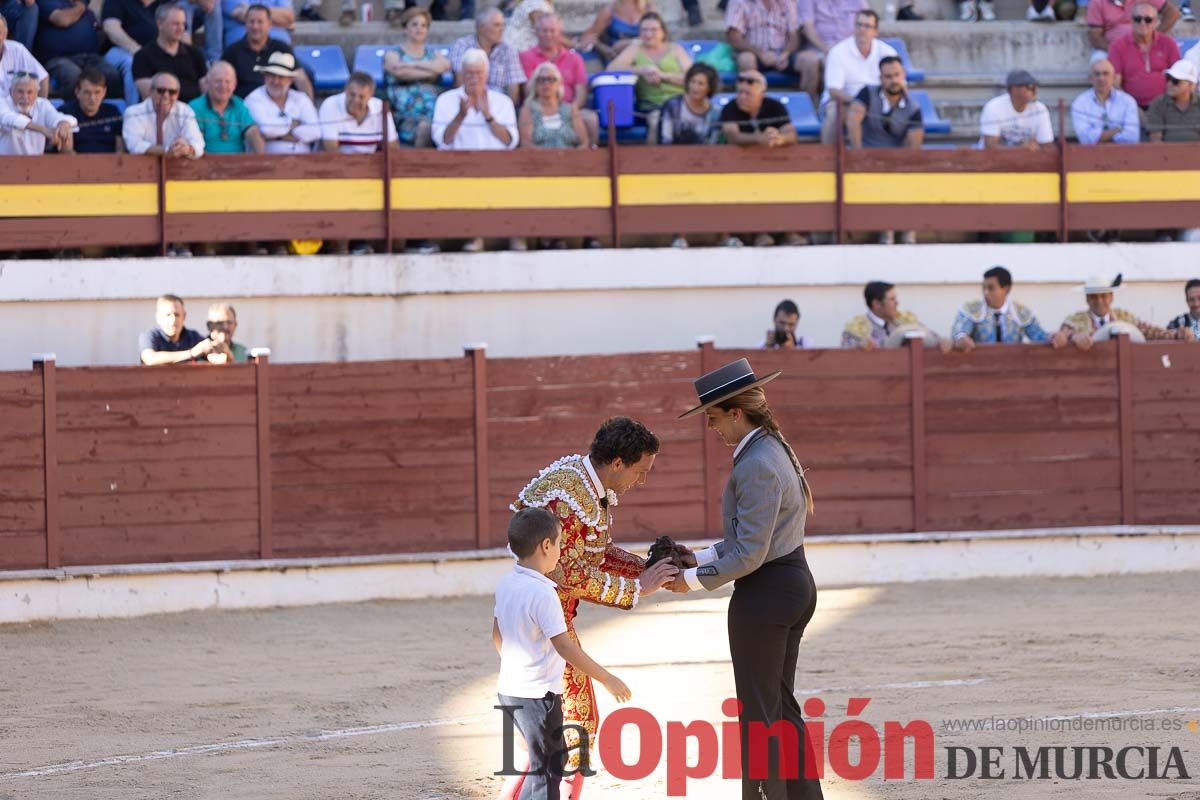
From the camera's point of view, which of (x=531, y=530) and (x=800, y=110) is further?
(x=800, y=110)

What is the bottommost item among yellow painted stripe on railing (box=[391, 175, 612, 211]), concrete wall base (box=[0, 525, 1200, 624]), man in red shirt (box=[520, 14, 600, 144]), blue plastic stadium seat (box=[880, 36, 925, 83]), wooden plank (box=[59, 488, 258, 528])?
concrete wall base (box=[0, 525, 1200, 624])

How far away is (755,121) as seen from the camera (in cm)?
1220

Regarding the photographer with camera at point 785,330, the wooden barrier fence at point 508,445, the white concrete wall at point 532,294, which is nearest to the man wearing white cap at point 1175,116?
the white concrete wall at point 532,294

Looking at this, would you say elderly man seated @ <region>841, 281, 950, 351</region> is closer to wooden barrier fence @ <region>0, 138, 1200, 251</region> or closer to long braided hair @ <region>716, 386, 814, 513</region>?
wooden barrier fence @ <region>0, 138, 1200, 251</region>

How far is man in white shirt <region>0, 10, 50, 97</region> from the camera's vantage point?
437 inches

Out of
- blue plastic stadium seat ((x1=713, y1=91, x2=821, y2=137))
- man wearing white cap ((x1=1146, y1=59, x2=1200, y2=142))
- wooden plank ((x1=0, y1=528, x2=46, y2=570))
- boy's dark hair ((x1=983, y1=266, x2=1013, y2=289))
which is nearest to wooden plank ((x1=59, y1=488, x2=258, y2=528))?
wooden plank ((x1=0, y1=528, x2=46, y2=570))

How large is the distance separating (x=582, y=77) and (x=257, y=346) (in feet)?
9.77

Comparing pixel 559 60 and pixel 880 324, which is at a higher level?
pixel 559 60

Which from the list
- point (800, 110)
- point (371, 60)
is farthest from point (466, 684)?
point (800, 110)

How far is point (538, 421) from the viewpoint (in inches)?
433

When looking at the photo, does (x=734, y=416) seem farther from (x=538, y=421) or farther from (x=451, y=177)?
(x=451, y=177)

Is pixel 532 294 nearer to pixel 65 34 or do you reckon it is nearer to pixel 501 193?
pixel 501 193

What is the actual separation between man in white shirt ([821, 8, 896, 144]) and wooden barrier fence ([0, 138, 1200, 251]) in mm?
592

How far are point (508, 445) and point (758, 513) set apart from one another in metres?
6.02
